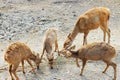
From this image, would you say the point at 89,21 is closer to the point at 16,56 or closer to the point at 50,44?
the point at 50,44

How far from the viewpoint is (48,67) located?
10242 millimetres

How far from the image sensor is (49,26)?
13086mm

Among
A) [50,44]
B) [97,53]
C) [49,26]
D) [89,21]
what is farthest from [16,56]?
[49,26]

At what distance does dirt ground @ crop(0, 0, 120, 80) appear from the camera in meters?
9.94

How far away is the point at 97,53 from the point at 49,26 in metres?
3.95

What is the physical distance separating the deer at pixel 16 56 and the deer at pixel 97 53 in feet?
3.04

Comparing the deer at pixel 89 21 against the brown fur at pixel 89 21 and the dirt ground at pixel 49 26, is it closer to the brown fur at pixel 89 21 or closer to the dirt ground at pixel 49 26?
the brown fur at pixel 89 21

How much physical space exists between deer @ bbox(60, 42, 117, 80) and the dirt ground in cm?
48

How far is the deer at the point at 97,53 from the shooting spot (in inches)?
369

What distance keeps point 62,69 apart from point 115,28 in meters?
3.70

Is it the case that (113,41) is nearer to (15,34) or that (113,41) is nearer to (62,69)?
(62,69)

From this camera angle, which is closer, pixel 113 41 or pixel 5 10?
pixel 113 41

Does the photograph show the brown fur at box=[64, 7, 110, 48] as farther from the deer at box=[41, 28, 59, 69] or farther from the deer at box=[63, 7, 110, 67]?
the deer at box=[41, 28, 59, 69]

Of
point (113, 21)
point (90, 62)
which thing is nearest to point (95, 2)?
point (113, 21)
